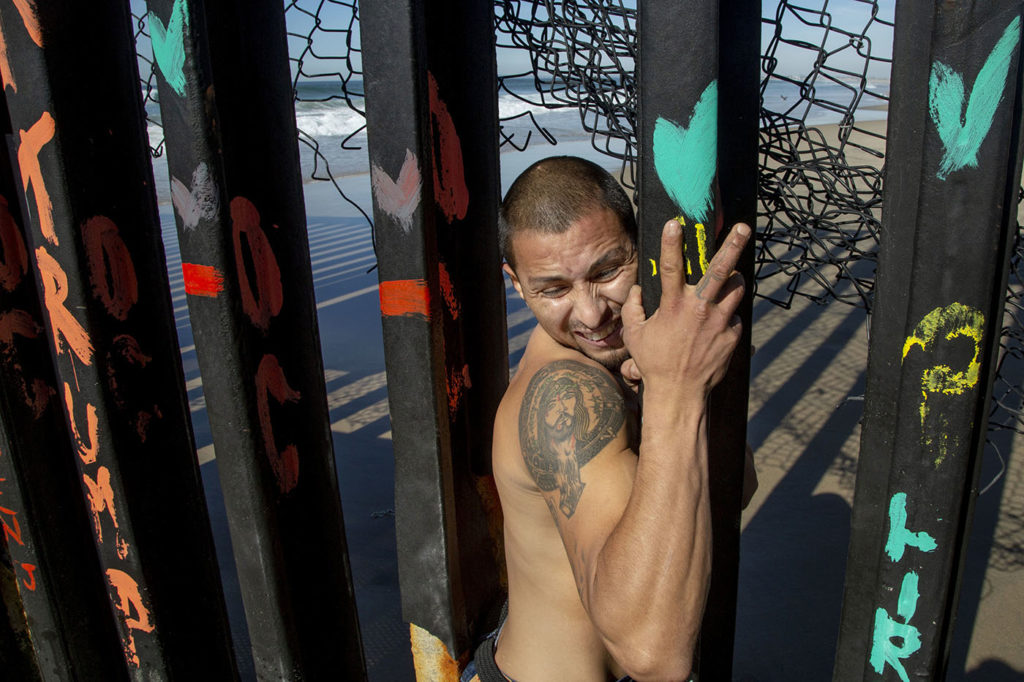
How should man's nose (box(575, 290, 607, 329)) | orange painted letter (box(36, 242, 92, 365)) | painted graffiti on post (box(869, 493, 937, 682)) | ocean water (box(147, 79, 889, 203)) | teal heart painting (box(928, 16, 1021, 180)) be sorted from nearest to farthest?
teal heart painting (box(928, 16, 1021, 180)) → painted graffiti on post (box(869, 493, 937, 682)) → orange painted letter (box(36, 242, 92, 365)) → man's nose (box(575, 290, 607, 329)) → ocean water (box(147, 79, 889, 203))

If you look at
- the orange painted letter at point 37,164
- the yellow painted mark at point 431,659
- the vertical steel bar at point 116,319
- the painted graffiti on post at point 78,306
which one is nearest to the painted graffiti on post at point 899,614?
the yellow painted mark at point 431,659

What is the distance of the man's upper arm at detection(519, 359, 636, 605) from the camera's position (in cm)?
139

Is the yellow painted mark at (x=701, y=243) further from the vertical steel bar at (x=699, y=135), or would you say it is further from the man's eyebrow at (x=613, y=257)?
the man's eyebrow at (x=613, y=257)

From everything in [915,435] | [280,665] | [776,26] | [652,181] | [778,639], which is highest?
[776,26]

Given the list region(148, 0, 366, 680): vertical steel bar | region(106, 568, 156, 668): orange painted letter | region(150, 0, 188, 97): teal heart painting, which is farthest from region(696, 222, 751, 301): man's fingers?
region(106, 568, 156, 668): orange painted letter

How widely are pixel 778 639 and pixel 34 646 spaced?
275 cm

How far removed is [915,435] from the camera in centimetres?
122

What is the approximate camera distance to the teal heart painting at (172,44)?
4.46 ft

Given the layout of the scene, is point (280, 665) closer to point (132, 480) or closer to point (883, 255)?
point (132, 480)

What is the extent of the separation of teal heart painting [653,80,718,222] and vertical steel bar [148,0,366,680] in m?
0.79

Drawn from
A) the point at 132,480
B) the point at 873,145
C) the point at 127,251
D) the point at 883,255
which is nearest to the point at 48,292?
the point at 127,251

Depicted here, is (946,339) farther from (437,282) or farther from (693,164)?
(437,282)

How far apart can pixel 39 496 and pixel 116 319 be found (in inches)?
25.5

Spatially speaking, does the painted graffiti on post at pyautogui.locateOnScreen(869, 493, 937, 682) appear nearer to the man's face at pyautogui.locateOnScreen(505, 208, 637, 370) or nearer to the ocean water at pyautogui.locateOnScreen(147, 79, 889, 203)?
the man's face at pyautogui.locateOnScreen(505, 208, 637, 370)
